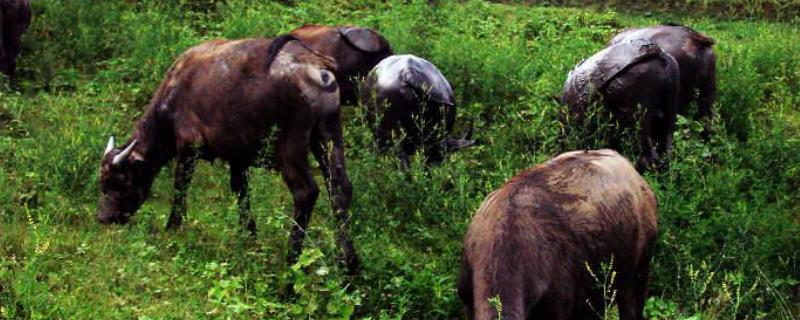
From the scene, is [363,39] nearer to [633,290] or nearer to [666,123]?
[666,123]

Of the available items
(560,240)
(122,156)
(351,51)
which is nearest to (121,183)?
(122,156)

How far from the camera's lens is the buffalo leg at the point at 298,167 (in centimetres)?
693

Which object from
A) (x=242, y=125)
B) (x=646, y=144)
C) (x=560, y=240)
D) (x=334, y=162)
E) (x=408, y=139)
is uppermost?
(x=560, y=240)

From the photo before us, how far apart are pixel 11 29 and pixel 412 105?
558 centimetres

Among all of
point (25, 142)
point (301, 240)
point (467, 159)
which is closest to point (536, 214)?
point (301, 240)

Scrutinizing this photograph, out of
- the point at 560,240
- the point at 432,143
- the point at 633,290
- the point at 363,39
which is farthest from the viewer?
the point at 363,39

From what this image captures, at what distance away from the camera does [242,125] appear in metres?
7.04

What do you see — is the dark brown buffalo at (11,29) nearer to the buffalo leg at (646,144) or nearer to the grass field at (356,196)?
the grass field at (356,196)

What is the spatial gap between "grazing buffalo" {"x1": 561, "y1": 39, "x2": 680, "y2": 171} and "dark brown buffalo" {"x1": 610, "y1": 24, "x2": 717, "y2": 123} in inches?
46.6

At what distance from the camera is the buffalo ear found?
10641 mm

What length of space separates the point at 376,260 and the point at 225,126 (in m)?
1.68

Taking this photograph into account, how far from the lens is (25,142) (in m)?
8.76

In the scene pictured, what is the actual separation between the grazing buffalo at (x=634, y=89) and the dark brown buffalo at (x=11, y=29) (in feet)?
22.8

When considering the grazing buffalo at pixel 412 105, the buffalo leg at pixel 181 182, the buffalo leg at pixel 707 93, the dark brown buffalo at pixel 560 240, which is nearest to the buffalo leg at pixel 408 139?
the grazing buffalo at pixel 412 105
